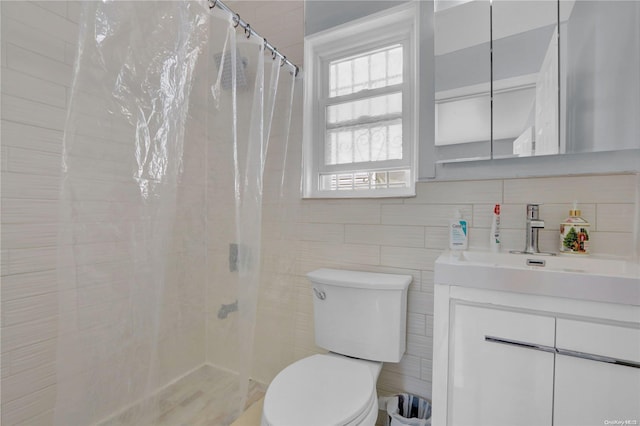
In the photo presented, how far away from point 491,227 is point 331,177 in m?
0.90

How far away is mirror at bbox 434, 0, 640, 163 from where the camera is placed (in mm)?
1142

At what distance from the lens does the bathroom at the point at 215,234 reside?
37.2 inches

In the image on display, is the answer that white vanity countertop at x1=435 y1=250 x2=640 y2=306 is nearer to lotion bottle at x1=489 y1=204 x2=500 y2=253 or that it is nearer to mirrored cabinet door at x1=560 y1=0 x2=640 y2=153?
lotion bottle at x1=489 y1=204 x2=500 y2=253

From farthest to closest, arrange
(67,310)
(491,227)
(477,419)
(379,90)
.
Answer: (379,90)
(491,227)
(477,419)
(67,310)

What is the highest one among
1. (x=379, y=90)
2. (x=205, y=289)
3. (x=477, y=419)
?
(x=379, y=90)

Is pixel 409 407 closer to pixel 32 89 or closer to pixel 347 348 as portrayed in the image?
pixel 347 348

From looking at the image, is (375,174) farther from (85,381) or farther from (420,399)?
(85,381)

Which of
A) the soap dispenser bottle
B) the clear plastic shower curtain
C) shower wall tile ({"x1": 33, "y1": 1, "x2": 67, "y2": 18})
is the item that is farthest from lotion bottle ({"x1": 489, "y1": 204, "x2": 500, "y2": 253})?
shower wall tile ({"x1": 33, "y1": 1, "x2": 67, "y2": 18})

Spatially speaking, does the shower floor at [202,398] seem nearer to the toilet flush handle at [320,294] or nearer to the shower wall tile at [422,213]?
the toilet flush handle at [320,294]

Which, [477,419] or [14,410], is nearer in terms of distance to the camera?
[477,419]

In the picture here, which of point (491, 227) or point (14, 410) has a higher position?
point (491, 227)

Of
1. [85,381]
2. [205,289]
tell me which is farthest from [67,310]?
[205,289]

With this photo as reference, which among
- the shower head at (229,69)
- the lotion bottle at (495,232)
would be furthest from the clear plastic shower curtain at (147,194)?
the lotion bottle at (495,232)

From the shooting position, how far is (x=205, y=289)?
1.47 metres
